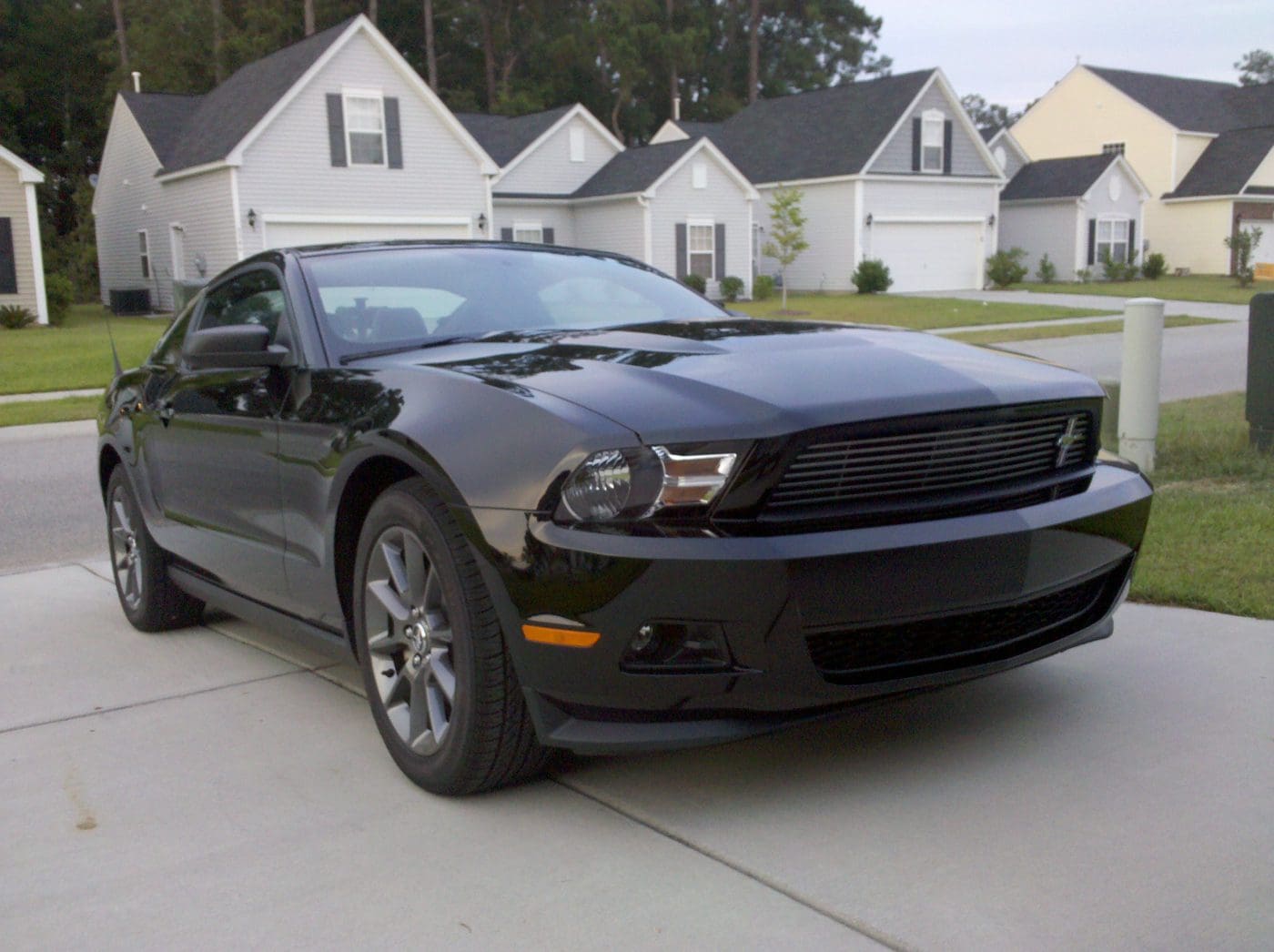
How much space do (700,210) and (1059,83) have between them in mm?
25664

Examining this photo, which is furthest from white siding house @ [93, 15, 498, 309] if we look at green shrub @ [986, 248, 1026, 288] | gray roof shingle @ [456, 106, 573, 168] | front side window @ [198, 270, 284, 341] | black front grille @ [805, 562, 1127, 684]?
black front grille @ [805, 562, 1127, 684]

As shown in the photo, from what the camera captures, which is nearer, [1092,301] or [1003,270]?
[1092,301]

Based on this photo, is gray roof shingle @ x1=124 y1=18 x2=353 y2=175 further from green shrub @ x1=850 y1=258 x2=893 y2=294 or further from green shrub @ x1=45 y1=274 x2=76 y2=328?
green shrub @ x1=850 y1=258 x2=893 y2=294

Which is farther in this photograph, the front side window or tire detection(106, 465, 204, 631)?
tire detection(106, 465, 204, 631)

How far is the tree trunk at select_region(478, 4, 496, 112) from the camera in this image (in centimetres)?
5779

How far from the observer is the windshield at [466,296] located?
4.28 meters

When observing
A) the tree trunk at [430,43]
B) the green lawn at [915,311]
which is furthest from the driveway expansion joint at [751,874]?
the tree trunk at [430,43]

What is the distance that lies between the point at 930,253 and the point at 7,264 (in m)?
25.9

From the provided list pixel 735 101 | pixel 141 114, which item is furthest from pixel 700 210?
pixel 735 101

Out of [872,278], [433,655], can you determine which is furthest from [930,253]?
[433,655]

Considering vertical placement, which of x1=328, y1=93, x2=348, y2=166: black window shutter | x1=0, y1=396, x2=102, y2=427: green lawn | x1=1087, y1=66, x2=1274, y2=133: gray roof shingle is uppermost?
x1=1087, y1=66, x2=1274, y2=133: gray roof shingle

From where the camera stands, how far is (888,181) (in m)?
38.6

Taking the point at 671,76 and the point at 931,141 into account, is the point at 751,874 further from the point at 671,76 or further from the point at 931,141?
the point at 671,76

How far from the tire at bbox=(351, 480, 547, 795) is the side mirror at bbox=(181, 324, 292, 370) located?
769 mm
